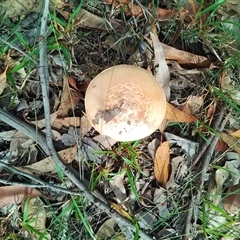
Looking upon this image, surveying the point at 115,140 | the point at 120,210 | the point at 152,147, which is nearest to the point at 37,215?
the point at 120,210

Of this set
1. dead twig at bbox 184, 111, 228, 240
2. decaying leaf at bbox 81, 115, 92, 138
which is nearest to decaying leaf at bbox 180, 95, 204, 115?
dead twig at bbox 184, 111, 228, 240

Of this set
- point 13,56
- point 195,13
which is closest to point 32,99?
point 13,56

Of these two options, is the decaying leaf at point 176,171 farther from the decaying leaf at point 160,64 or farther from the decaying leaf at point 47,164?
the decaying leaf at point 47,164

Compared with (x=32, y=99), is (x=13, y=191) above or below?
below

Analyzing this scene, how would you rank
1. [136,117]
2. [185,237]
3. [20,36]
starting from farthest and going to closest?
[185,237] → [20,36] → [136,117]

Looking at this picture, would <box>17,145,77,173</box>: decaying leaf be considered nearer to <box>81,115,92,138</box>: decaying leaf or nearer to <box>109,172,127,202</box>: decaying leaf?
<box>81,115,92,138</box>: decaying leaf

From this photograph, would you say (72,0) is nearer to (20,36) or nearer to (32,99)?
(20,36)
